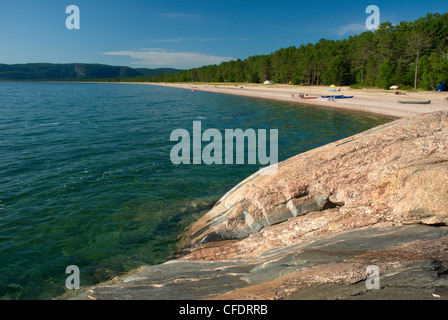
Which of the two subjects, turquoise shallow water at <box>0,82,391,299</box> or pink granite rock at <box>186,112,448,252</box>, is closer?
pink granite rock at <box>186,112,448,252</box>

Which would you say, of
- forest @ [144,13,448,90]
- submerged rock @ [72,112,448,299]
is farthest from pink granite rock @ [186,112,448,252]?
forest @ [144,13,448,90]

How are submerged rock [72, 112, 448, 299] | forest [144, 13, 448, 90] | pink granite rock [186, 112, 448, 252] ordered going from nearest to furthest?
submerged rock [72, 112, 448, 299]
pink granite rock [186, 112, 448, 252]
forest [144, 13, 448, 90]

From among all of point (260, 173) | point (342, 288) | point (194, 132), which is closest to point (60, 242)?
point (260, 173)

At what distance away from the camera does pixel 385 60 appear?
2448 inches

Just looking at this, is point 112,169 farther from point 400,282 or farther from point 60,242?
point 400,282

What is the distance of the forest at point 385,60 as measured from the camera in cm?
5391

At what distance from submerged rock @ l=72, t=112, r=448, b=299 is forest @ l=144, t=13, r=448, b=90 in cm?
5882

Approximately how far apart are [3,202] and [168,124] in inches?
932

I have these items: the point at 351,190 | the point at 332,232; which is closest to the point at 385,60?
the point at 351,190

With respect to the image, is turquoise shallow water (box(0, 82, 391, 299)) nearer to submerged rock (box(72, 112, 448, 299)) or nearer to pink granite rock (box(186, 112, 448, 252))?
submerged rock (box(72, 112, 448, 299))

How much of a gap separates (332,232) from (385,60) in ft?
240

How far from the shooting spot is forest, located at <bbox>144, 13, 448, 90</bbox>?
177 feet

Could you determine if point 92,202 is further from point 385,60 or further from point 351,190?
point 385,60

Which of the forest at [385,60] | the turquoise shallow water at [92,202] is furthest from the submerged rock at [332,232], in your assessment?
the forest at [385,60]
